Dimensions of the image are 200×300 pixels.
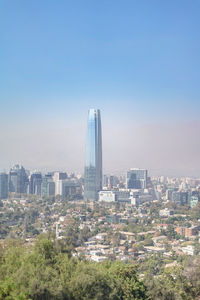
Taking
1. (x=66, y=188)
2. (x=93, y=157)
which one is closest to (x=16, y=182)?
(x=66, y=188)

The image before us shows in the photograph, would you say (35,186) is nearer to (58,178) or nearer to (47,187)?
(47,187)

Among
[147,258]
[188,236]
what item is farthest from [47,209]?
[147,258]

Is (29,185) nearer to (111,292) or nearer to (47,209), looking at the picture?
(47,209)

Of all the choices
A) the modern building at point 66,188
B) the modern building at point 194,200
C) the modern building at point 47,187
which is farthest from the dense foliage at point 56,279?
the modern building at point 47,187

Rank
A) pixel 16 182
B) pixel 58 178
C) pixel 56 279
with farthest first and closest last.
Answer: pixel 58 178, pixel 16 182, pixel 56 279

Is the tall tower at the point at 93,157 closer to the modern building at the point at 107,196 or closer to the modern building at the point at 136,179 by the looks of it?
the modern building at the point at 107,196

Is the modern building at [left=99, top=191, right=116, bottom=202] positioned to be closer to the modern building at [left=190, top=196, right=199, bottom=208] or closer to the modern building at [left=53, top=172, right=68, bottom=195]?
the modern building at [left=53, top=172, right=68, bottom=195]

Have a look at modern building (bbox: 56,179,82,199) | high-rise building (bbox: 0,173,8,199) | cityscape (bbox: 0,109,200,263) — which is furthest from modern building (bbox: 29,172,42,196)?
high-rise building (bbox: 0,173,8,199)
